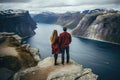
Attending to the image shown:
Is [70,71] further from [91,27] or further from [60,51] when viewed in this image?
[91,27]

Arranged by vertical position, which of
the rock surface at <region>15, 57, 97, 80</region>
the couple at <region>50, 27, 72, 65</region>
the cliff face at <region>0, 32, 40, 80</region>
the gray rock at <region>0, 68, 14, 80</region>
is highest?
the couple at <region>50, 27, 72, 65</region>

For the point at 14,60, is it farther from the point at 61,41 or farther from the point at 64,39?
the point at 64,39

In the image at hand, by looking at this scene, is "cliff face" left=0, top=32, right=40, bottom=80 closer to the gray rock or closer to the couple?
the gray rock

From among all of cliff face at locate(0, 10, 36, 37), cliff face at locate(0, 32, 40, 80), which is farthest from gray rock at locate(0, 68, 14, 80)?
cliff face at locate(0, 10, 36, 37)

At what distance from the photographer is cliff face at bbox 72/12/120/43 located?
10471 centimetres

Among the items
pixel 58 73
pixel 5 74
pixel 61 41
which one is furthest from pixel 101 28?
pixel 58 73

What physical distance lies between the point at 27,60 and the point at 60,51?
930cm

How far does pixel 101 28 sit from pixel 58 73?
100861 mm

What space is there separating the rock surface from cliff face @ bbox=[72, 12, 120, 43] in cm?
8392

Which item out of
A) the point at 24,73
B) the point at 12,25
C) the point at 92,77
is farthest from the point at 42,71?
the point at 12,25

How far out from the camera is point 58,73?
45.3 feet

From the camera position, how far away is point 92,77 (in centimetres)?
1363

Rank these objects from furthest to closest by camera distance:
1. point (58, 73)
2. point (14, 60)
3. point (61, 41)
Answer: point (14, 60) → point (61, 41) → point (58, 73)

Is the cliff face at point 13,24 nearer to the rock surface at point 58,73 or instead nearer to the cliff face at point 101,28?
the cliff face at point 101,28
